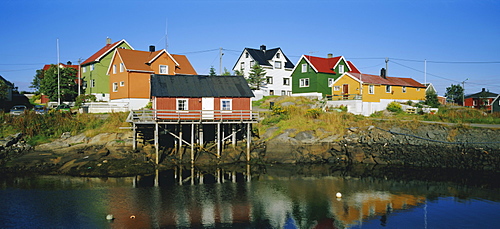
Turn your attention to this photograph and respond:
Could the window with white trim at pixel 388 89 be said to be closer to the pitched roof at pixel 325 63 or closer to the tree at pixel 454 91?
the pitched roof at pixel 325 63

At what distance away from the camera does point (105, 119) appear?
40719mm

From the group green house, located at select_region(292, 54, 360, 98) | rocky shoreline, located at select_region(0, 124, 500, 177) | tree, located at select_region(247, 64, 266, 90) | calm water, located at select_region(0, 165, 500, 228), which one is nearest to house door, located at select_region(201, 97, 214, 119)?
rocky shoreline, located at select_region(0, 124, 500, 177)

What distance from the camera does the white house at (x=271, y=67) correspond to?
6372cm

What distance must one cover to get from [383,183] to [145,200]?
17345mm

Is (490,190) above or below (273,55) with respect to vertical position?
below

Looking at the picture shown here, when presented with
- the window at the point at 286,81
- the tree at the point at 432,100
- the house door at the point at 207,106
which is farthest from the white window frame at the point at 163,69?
the tree at the point at 432,100

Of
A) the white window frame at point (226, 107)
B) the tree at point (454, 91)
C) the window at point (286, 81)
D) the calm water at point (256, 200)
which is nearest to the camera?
the calm water at point (256, 200)

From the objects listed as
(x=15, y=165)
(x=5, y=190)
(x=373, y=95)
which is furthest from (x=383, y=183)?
(x=15, y=165)

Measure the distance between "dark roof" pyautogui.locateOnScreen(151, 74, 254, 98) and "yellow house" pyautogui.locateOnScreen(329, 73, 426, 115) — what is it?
17191 mm

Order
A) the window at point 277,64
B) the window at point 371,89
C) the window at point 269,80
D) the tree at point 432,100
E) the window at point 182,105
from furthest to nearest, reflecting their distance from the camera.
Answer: the window at point 277,64, the window at point 269,80, the tree at point 432,100, the window at point 371,89, the window at point 182,105

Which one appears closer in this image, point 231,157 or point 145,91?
point 231,157

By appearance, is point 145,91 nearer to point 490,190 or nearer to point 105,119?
point 105,119

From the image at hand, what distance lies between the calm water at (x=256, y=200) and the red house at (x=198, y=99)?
538cm

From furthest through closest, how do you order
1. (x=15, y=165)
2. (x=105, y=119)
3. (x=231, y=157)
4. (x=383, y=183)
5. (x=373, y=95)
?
1. (x=373, y=95)
2. (x=105, y=119)
3. (x=231, y=157)
4. (x=15, y=165)
5. (x=383, y=183)
